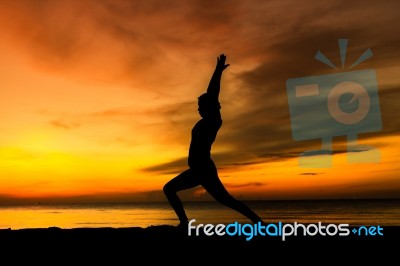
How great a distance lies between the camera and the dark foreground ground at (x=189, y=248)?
5.11 meters

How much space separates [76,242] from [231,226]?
2731 mm

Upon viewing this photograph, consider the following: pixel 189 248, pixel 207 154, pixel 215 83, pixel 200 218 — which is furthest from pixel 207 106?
pixel 200 218

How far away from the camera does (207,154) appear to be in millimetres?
6641

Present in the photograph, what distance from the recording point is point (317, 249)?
5656 millimetres

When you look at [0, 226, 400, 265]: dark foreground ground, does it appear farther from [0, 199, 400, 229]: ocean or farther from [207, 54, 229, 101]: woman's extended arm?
[0, 199, 400, 229]: ocean

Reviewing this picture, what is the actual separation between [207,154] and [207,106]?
0.74 m

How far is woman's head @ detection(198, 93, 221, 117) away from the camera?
21.9 ft

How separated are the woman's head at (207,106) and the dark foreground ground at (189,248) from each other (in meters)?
1.90

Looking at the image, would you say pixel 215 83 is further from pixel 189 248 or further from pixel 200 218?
pixel 200 218

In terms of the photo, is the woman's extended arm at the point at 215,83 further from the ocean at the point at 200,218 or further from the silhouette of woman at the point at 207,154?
the ocean at the point at 200,218

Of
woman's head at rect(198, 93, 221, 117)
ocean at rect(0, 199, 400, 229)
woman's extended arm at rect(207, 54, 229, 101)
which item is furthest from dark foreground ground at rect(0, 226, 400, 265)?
ocean at rect(0, 199, 400, 229)

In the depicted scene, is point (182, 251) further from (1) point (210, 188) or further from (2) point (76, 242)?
(2) point (76, 242)

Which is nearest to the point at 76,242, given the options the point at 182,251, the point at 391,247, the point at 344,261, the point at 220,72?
the point at 182,251

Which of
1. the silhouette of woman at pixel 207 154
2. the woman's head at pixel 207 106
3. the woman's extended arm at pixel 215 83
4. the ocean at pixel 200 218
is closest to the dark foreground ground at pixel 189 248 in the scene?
the silhouette of woman at pixel 207 154
